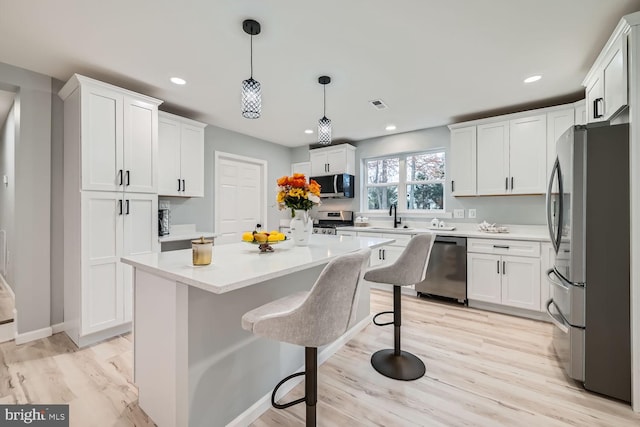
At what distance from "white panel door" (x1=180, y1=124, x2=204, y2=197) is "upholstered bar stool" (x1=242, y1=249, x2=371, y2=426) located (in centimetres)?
286

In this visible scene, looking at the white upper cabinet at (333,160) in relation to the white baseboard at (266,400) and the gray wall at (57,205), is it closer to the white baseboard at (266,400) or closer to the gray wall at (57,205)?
the white baseboard at (266,400)

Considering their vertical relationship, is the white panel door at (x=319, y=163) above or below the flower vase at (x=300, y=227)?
above

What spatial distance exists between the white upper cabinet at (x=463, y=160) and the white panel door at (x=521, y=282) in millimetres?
1042

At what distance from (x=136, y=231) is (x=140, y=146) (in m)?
0.86

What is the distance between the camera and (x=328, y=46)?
2.11 m

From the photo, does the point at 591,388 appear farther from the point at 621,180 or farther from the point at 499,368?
the point at 621,180

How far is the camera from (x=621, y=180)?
1716mm

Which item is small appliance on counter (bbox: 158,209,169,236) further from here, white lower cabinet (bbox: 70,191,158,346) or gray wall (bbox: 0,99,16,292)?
gray wall (bbox: 0,99,16,292)

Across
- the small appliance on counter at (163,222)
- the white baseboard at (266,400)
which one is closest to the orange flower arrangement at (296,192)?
the white baseboard at (266,400)

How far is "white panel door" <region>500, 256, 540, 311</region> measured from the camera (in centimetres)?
300

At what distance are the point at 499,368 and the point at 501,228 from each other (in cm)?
198

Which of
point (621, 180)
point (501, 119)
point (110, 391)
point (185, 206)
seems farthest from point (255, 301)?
point (501, 119)

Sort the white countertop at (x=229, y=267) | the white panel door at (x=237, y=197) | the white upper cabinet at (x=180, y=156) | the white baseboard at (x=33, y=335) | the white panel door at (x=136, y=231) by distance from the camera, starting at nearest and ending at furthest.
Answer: the white countertop at (x=229, y=267) < the white baseboard at (x=33, y=335) < the white panel door at (x=136, y=231) < the white upper cabinet at (x=180, y=156) < the white panel door at (x=237, y=197)

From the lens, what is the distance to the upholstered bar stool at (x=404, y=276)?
1913mm
